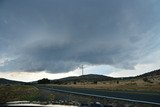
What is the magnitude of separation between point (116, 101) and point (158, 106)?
1252 centimetres

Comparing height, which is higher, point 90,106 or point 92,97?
point 92,97

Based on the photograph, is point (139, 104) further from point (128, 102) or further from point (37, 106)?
point (37, 106)

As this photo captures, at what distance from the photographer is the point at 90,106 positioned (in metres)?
37.1

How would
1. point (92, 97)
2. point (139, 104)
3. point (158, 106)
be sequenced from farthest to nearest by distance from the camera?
point (92, 97) < point (139, 104) < point (158, 106)

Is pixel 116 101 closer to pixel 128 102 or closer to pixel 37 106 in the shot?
pixel 128 102

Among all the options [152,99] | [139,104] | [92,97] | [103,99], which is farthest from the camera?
[92,97]

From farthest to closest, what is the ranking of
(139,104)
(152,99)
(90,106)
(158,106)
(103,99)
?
(103,99) → (152,99) → (139,104) → (158,106) → (90,106)

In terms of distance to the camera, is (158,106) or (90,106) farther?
(158,106)

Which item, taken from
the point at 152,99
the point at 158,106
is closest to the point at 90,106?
the point at 158,106

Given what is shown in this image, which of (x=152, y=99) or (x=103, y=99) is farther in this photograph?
(x=103, y=99)

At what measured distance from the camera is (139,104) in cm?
4631

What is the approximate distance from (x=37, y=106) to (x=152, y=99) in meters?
14.7

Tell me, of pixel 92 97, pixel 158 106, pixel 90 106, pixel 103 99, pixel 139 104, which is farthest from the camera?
pixel 92 97

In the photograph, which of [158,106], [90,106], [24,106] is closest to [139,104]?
[158,106]
